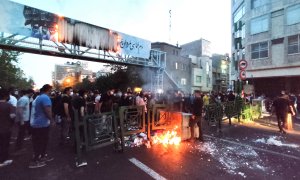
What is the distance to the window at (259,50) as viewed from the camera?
2507 cm

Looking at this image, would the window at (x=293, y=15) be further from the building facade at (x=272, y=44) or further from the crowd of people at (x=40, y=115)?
the crowd of people at (x=40, y=115)

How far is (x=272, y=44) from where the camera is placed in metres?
24.5

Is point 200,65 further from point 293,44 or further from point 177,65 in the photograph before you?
point 293,44

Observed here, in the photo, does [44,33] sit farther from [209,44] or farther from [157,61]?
[209,44]

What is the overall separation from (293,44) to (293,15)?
2720mm

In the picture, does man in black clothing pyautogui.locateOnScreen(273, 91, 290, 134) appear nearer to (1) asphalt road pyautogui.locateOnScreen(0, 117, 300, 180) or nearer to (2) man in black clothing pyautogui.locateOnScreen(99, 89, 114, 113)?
(1) asphalt road pyautogui.locateOnScreen(0, 117, 300, 180)

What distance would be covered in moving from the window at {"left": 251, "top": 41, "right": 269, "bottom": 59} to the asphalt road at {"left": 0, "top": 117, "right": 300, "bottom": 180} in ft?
62.3

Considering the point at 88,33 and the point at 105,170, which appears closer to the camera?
the point at 105,170

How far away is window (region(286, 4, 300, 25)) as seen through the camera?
22016 millimetres

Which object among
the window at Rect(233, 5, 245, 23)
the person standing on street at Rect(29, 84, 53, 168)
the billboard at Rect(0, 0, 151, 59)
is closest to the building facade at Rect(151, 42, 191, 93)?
the window at Rect(233, 5, 245, 23)

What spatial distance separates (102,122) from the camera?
20.4ft

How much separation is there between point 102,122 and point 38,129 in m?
1.54

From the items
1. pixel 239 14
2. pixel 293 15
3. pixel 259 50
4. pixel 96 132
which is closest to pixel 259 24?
pixel 259 50

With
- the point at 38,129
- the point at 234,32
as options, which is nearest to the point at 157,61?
the point at 38,129
